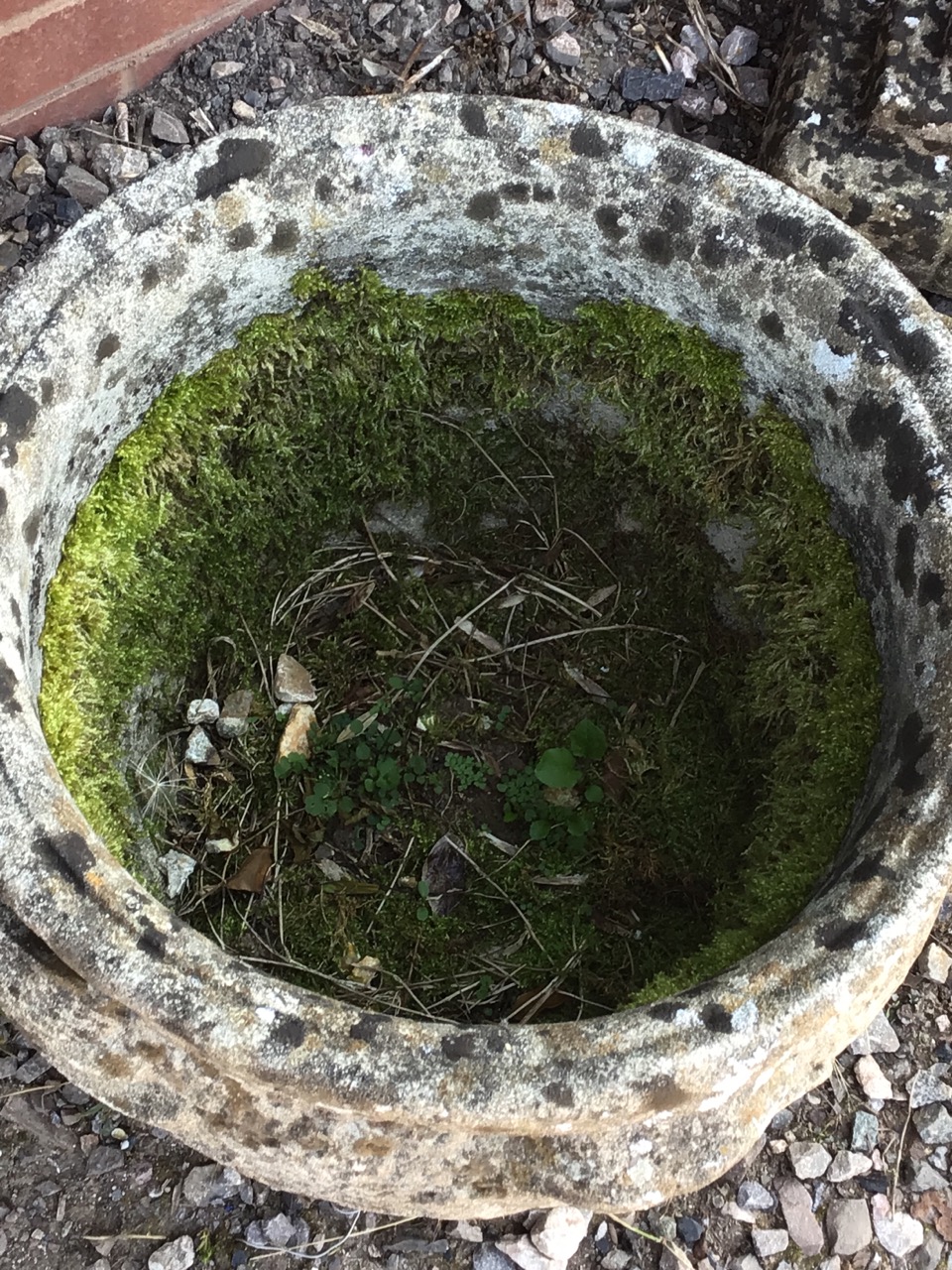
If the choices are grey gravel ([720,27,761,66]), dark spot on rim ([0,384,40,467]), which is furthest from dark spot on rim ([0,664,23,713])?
grey gravel ([720,27,761,66])

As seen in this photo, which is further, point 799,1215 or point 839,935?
point 799,1215

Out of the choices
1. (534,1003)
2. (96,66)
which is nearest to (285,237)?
(96,66)

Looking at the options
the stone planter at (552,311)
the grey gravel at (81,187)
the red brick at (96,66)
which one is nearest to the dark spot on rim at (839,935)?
the stone planter at (552,311)

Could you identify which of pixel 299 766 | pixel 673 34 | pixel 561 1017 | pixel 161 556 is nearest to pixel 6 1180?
pixel 299 766

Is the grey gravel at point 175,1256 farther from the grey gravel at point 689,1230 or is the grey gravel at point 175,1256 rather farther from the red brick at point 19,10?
the red brick at point 19,10

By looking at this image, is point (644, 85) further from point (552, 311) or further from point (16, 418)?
point (16, 418)

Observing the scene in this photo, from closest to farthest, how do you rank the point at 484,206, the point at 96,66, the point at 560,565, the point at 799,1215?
the point at 484,206, the point at 799,1215, the point at 560,565, the point at 96,66

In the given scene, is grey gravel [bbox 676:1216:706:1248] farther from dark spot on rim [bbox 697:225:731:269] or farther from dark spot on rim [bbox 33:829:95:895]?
dark spot on rim [bbox 697:225:731:269]
